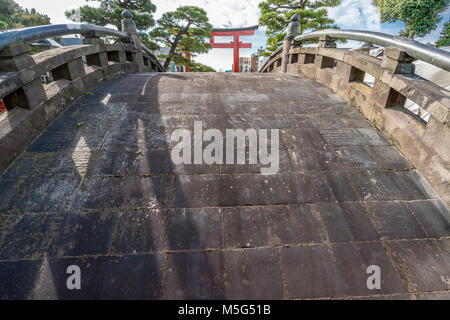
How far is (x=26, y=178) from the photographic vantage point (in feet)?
9.34

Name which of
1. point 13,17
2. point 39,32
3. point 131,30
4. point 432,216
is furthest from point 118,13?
point 13,17

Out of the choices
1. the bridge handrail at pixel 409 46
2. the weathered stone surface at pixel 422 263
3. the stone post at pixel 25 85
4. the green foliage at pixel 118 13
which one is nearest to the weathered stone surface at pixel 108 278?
the weathered stone surface at pixel 422 263

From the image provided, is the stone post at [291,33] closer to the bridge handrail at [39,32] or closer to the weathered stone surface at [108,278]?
the bridge handrail at [39,32]

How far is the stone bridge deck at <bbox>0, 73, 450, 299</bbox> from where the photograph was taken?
2.01m

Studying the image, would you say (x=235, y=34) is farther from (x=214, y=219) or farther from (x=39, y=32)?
(x=214, y=219)

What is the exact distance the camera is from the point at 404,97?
370cm

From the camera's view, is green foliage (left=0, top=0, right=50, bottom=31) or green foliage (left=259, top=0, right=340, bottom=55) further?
green foliage (left=0, top=0, right=50, bottom=31)

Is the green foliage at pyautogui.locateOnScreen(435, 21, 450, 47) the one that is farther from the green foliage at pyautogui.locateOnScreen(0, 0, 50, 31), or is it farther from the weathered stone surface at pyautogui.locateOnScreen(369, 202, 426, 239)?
the green foliage at pyautogui.locateOnScreen(0, 0, 50, 31)

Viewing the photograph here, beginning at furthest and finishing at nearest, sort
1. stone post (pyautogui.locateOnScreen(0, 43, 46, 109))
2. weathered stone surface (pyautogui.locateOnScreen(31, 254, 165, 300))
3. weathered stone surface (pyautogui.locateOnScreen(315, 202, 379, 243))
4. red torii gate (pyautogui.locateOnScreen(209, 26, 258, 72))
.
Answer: red torii gate (pyautogui.locateOnScreen(209, 26, 258, 72)), stone post (pyautogui.locateOnScreen(0, 43, 46, 109)), weathered stone surface (pyautogui.locateOnScreen(315, 202, 379, 243)), weathered stone surface (pyautogui.locateOnScreen(31, 254, 165, 300))

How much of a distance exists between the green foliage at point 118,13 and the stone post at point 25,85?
1592cm

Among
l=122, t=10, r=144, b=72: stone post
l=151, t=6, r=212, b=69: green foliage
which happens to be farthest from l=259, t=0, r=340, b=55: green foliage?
l=122, t=10, r=144, b=72: stone post

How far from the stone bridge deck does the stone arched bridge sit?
0.01 metres
